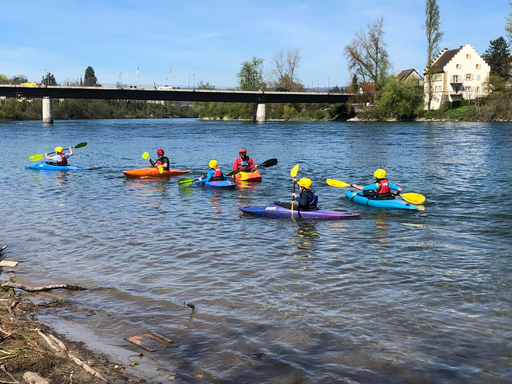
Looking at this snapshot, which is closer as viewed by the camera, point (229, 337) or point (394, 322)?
point (229, 337)

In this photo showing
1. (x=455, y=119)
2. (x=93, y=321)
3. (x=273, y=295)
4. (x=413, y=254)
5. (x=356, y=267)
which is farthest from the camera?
(x=455, y=119)

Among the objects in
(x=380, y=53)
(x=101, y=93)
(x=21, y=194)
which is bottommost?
(x=21, y=194)

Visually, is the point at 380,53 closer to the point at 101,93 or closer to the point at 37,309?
the point at 101,93

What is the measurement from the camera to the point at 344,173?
22859 mm

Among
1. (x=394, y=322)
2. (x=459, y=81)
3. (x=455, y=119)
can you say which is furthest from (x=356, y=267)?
(x=459, y=81)

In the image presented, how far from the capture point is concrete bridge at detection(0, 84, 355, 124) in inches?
2803

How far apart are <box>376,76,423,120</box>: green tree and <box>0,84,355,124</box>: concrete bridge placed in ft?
33.0

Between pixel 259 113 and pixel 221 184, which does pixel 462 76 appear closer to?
pixel 259 113

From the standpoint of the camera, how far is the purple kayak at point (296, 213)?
40.9ft

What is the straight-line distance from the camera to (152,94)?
7450 cm

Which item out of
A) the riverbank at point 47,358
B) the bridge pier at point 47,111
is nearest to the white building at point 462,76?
the bridge pier at point 47,111

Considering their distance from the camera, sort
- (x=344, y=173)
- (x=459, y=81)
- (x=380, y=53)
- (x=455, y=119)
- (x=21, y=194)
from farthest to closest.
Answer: (x=459, y=81)
(x=380, y=53)
(x=455, y=119)
(x=344, y=173)
(x=21, y=194)

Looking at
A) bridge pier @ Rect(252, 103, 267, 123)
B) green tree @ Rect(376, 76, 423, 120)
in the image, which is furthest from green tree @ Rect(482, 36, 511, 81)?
bridge pier @ Rect(252, 103, 267, 123)

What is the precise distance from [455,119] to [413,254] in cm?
6511
